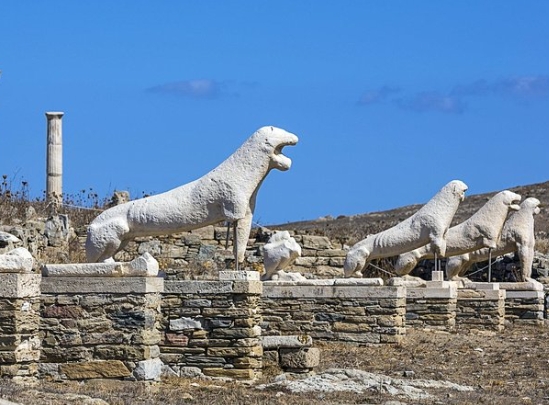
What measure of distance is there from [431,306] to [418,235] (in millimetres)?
1274

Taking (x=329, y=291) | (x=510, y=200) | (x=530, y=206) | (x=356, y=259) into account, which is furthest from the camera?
(x=530, y=206)

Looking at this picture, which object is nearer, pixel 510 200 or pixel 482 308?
pixel 482 308

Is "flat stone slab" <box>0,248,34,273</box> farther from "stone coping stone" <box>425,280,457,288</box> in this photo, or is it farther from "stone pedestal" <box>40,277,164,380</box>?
"stone coping stone" <box>425,280,457,288</box>

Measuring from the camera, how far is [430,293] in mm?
22406

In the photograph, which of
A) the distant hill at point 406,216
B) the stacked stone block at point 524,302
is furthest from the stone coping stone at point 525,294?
the distant hill at point 406,216

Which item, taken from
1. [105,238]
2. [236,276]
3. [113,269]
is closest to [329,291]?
[236,276]

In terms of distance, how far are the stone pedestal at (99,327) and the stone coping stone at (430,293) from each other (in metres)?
9.23

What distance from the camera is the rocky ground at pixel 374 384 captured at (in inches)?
489

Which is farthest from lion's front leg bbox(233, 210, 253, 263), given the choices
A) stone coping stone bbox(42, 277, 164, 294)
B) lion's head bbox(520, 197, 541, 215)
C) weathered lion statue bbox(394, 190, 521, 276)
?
lion's head bbox(520, 197, 541, 215)

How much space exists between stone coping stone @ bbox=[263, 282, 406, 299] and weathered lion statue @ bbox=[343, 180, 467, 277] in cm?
261

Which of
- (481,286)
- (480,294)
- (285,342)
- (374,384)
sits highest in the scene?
(481,286)

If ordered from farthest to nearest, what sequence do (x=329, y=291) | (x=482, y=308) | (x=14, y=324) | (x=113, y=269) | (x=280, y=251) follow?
1. (x=482, y=308)
2. (x=329, y=291)
3. (x=280, y=251)
4. (x=113, y=269)
5. (x=14, y=324)

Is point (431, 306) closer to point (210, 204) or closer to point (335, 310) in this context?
point (335, 310)

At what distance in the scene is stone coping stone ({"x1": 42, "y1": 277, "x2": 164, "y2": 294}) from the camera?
13.7 metres
